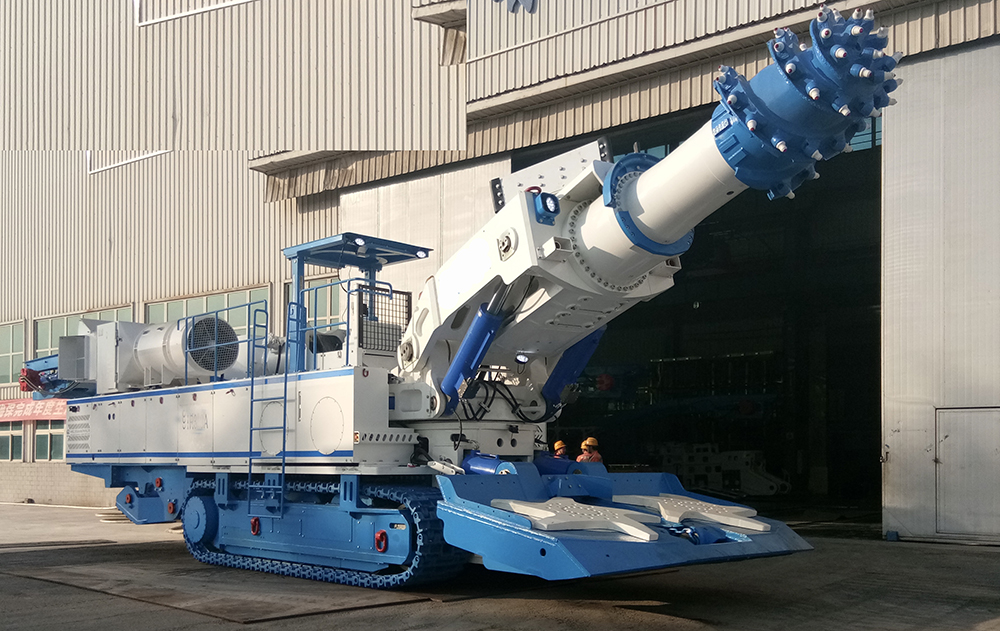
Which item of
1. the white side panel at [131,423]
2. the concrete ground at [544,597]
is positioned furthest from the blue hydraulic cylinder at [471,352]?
the white side panel at [131,423]

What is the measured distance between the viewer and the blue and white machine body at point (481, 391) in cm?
831

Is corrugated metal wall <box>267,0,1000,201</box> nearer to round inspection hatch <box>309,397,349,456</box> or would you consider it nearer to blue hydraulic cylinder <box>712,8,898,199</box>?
blue hydraulic cylinder <box>712,8,898,199</box>

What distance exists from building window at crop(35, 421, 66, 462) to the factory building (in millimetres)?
98

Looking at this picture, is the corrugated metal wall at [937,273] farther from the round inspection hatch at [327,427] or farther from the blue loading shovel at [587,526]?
the round inspection hatch at [327,427]

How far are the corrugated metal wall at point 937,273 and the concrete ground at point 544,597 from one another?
1.18 m

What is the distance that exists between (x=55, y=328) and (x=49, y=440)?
3318 mm

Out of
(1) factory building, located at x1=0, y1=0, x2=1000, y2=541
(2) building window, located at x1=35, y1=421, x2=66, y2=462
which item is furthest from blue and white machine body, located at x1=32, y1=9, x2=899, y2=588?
(2) building window, located at x1=35, y1=421, x2=66, y2=462

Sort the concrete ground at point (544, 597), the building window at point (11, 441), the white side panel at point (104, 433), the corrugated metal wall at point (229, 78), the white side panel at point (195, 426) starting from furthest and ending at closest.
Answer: the building window at point (11, 441), the corrugated metal wall at point (229, 78), the white side panel at point (104, 433), the white side panel at point (195, 426), the concrete ground at point (544, 597)

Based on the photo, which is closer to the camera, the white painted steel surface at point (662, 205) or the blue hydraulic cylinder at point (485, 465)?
the white painted steel surface at point (662, 205)

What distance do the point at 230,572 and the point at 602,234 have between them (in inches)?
258

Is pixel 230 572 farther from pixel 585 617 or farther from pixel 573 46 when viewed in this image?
pixel 573 46

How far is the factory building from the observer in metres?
14.8

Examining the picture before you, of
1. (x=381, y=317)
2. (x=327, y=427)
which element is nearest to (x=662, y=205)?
(x=381, y=317)

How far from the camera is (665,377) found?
2905 cm
